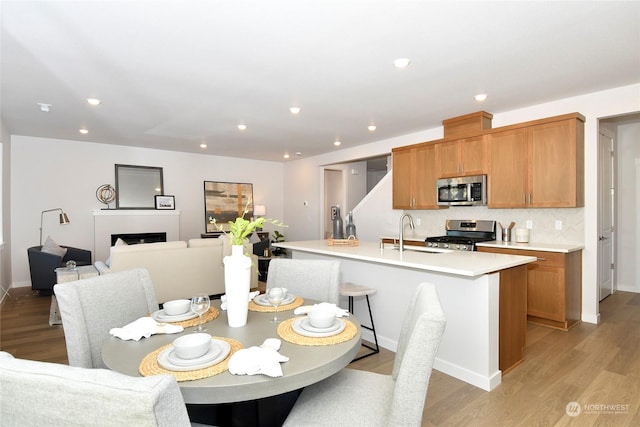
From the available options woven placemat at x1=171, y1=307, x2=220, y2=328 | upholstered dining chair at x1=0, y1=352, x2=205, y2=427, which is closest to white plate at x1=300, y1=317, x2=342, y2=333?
woven placemat at x1=171, y1=307, x2=220, y2=328

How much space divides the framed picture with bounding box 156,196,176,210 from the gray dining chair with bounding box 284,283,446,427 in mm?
6357

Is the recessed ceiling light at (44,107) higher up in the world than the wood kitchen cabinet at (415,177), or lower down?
higher up

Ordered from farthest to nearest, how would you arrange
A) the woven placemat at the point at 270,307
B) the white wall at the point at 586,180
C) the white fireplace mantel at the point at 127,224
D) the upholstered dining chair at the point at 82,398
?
1. the white fireplace mantel at the point at 127,224
2. the white wall at the point at 586,180
3. the woven placemat at the point at 270,307
4. the upholstered dining chair at the point at 82,398

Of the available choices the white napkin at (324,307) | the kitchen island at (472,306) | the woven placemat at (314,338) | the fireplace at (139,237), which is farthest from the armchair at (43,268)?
the woven placemat at (314,338)

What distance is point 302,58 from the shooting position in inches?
110

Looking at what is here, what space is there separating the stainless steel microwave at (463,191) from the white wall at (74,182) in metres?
5.14

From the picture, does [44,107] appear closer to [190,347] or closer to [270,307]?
[270,307]

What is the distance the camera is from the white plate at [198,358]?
1.14 metres

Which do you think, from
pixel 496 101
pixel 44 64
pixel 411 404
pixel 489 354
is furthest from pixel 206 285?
pixel 496 101

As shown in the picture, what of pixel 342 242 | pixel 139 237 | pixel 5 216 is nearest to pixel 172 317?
pixel 342 242

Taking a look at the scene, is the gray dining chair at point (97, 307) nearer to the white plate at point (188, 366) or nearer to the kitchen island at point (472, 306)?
the white plate at point (188, 366)

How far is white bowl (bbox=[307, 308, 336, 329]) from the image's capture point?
4.83ft

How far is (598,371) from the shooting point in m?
2.57

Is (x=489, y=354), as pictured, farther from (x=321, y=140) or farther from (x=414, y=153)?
(x=321, y=140)
